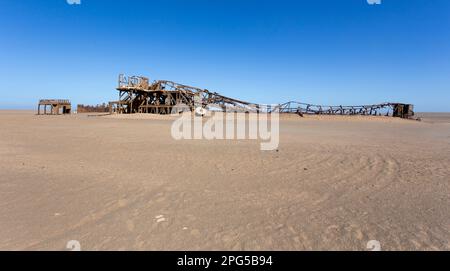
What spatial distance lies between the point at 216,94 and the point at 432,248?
4164 centimetres

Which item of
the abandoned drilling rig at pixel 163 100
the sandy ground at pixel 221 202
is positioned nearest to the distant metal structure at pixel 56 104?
the abandoned drilling rig at pixel 163 100

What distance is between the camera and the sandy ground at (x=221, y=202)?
4180 millimetres

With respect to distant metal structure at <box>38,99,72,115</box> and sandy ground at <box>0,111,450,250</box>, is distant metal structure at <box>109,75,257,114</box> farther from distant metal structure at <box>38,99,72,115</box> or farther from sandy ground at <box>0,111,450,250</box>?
sandy ground at <box>0,111,450,250</box>

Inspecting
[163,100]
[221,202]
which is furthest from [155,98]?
[221,202]

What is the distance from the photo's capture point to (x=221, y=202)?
5738 millimetres

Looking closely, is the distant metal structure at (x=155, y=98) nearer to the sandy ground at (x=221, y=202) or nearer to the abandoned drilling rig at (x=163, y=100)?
the abandoned drilling rig at (x=163, y=100)

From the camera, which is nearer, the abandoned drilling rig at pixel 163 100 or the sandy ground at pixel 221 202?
the sandy ground at pixel 221 202

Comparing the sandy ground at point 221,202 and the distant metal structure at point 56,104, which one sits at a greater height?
the distant metal structure at point 56,104

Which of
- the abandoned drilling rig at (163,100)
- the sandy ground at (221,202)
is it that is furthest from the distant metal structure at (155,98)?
the sandy ground at (221,202)

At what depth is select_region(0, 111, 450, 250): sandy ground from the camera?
4180 mm

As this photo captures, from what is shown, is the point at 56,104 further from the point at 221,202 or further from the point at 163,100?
the point at 221,202

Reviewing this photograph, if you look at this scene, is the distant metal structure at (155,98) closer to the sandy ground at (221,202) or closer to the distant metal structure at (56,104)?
the distant metal structure at (56,104)
